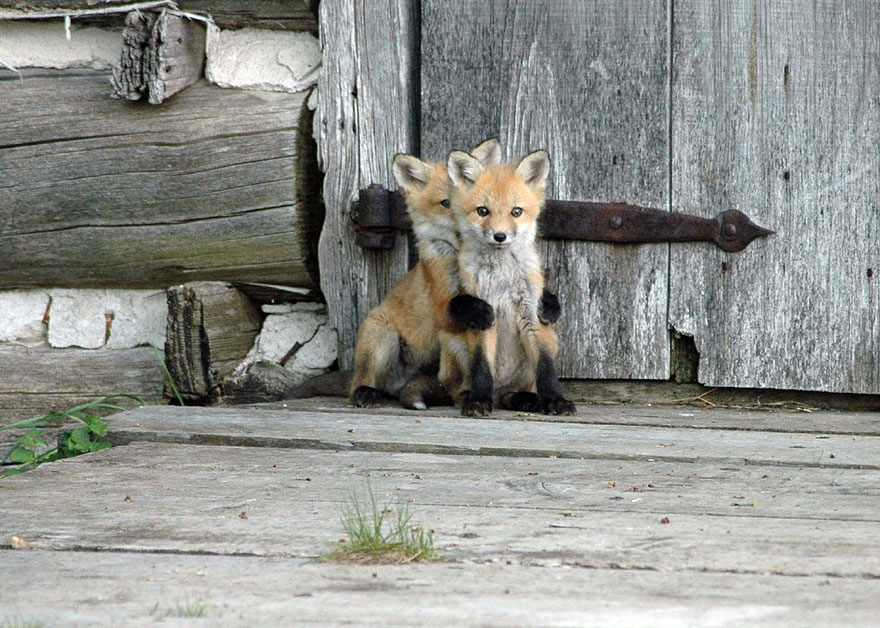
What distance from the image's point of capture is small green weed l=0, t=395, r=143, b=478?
11.3 ft

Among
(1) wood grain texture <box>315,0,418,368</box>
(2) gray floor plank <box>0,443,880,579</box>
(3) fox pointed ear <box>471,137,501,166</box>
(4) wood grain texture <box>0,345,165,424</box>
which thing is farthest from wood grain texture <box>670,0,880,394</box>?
(4) wood grain texture <box>0,345,165,424</box>

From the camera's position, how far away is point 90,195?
4.43 meters

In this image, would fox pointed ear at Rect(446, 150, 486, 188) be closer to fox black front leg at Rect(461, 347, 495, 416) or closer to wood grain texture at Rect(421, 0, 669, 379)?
wood grain texture at Rect(421, 0, 669, 379)

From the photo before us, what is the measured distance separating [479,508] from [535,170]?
2.12 metres

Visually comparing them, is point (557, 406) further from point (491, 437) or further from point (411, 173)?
point (411, 173)

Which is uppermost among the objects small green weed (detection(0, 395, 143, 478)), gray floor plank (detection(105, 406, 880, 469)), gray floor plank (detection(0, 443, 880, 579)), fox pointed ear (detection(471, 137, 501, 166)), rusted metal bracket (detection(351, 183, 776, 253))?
fox pointed ear (detection(471, 137, 501, 166))

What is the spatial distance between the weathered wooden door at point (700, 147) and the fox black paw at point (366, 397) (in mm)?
845

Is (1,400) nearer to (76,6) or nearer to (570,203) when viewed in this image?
(76,6)

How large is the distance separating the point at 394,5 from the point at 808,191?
190 centimetres

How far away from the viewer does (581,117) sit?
4.24 metres

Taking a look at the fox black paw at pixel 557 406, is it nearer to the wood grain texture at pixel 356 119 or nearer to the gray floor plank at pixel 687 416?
the gray floor plank at pixel 687 416

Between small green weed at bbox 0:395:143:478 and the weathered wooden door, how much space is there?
1.90m

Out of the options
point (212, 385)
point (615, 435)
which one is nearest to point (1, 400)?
point (212, 385)

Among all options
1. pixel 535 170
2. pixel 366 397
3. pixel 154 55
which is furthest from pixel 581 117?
pixel 154 55
